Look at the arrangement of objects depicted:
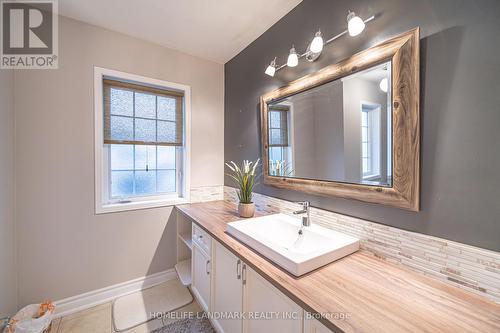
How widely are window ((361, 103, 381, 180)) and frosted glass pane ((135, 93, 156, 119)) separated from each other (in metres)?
1.89

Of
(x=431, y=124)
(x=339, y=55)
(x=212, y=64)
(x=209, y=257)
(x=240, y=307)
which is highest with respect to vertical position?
(x=212, y=64)

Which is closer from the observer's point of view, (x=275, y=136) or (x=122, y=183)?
(x=275, y=136)

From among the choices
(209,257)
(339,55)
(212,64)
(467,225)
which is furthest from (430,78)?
(212,64)

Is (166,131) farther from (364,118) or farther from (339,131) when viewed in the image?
(364,118)

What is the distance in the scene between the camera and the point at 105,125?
1.78 meters

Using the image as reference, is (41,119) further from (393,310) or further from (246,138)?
(393,310)

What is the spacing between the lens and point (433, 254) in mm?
836

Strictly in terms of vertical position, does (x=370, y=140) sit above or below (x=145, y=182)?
above

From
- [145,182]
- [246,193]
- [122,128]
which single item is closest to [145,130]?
[122,128]

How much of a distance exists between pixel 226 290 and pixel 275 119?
4.27 feet

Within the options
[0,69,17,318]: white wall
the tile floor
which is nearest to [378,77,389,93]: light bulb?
the tile floor

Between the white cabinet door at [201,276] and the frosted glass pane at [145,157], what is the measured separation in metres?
1.00

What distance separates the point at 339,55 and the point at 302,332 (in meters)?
1.41

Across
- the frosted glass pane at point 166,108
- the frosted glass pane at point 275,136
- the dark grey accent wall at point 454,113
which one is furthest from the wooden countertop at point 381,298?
the frosted glass pane at point 166,108
